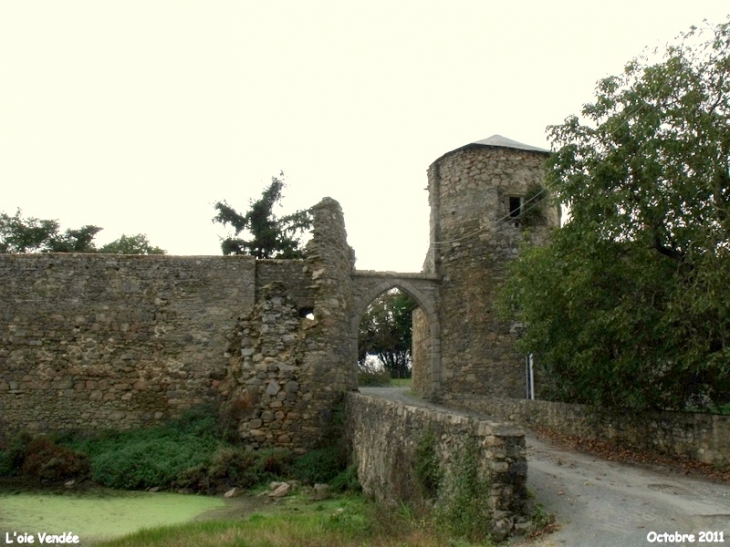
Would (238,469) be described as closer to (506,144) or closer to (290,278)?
(290,278)

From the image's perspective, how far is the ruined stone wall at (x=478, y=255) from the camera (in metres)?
19.9

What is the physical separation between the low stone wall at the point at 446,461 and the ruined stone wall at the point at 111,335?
5.35m

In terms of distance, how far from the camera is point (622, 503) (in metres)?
7.47

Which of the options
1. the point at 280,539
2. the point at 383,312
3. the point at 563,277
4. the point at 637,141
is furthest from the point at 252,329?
the point at 383,312

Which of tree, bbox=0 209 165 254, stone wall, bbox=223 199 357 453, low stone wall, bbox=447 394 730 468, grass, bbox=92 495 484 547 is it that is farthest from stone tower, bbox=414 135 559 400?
tree, bbox=0 209 165 254

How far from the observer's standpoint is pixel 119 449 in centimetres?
1350

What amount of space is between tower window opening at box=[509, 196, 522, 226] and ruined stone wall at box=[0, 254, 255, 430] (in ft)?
29.4

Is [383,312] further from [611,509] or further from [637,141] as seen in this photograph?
[611,509]

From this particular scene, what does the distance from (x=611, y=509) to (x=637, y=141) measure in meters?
6.07

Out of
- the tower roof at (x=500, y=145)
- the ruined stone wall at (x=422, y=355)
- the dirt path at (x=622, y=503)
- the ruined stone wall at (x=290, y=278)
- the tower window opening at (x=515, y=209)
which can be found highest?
the tower roof at (x=500, y=145)

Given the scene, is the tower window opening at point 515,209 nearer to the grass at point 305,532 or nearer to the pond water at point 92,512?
the pond water at point 92,512

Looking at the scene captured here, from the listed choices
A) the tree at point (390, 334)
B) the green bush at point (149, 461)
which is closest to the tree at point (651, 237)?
the green bush at point (149, 461)

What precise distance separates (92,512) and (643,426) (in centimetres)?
872

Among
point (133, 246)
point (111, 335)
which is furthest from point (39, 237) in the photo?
point (111, 335)
